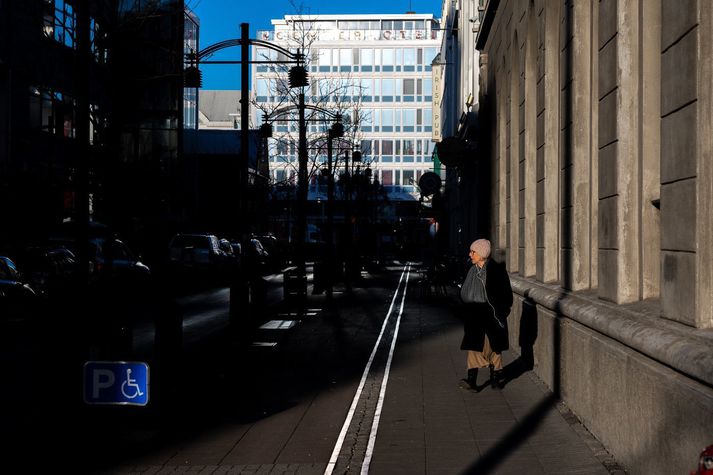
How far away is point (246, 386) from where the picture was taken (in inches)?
499

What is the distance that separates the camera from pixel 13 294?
21297 mm

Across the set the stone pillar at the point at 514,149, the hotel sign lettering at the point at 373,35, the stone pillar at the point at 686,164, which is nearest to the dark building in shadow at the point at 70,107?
the stone pillar at the point at 514,149

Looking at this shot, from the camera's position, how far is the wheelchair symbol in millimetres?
7820

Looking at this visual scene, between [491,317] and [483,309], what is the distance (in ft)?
0.43

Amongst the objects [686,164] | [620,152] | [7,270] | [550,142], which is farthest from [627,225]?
[7,270]

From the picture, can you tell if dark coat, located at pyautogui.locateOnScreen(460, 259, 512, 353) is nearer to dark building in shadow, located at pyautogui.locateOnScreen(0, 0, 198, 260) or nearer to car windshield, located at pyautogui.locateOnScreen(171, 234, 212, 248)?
dark building in shadow, located at pyautogui.locateOnScreen(0, 0, 198, 260)

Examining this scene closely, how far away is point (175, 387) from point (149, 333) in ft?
33.4

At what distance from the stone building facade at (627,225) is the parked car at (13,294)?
11.2 metres

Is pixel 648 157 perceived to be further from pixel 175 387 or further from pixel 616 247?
pixel 175 387

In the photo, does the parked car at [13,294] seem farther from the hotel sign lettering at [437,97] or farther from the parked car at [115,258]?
the hotel sign lettering at [437,97]

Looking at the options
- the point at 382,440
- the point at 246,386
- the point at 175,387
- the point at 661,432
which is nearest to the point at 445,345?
the point at 246,386

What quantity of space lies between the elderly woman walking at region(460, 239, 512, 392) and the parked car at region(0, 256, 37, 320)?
12.3 meters

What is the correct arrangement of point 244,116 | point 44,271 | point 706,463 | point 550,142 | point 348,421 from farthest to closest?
1. point 44,271
2. point 244,116
3. point 550,142
4. point 348,421
5. point 706,463

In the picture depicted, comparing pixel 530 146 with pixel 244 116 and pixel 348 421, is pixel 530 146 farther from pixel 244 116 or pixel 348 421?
pixel 348 421
